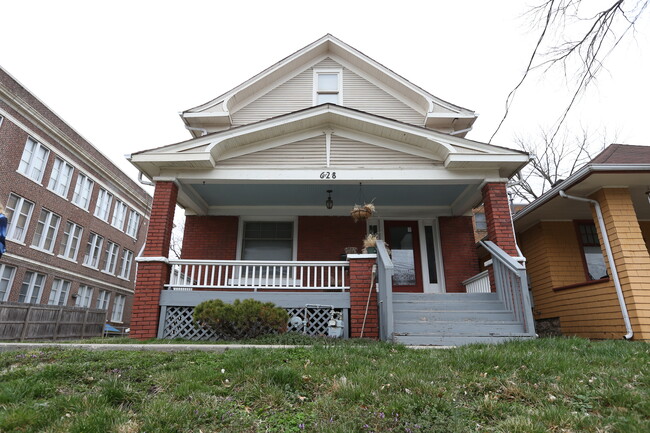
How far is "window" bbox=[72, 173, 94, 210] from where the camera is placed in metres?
22.1

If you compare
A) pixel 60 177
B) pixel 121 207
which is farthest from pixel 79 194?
pixel 121 207

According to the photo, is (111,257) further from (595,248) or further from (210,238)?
(595,248)

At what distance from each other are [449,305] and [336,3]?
545 centimetres

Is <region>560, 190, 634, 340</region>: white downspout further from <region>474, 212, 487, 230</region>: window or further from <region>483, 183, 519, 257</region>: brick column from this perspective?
<region>474, 212, 487, 230</region>: window

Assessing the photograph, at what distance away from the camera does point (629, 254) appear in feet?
22.9

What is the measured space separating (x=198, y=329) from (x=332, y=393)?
14.8 feet

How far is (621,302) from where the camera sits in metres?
6.98

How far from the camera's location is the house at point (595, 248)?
22.5ft

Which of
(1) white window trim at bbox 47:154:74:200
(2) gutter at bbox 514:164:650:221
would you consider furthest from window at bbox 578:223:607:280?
(1) white window trim at bbox 47:154:74:200

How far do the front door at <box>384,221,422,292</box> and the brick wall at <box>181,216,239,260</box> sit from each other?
418cm

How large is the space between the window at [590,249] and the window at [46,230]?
74.3 feet

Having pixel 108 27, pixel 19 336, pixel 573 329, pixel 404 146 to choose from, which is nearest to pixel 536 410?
pixel 404 146

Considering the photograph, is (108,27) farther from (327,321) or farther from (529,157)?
(529,157)

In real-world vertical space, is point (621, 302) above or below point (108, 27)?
below
